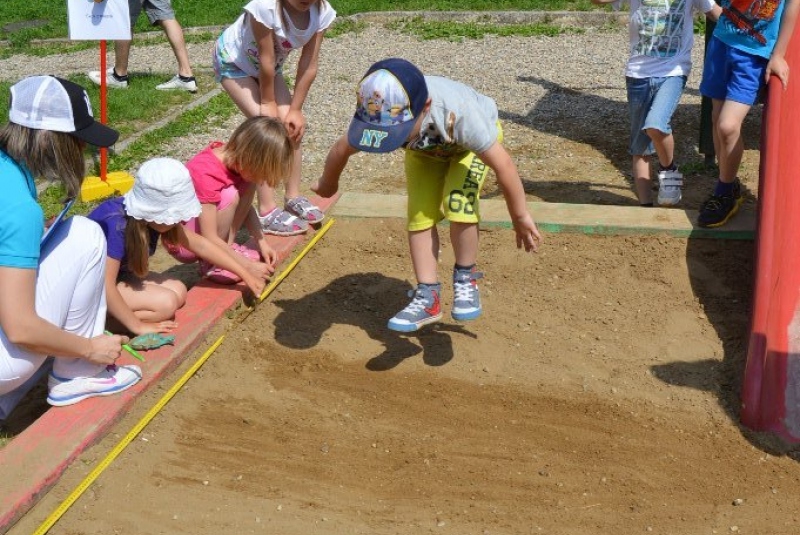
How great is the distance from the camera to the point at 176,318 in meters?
4.80

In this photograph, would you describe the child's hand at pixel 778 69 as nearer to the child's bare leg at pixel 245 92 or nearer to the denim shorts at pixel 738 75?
the denim shorts at pixel 738 75

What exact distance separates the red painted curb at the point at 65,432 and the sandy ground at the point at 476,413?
0.18 feet

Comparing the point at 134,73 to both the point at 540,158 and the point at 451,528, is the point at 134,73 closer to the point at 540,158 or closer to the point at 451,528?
the point at 540,158

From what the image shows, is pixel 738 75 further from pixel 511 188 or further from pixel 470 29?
pixel 470 29

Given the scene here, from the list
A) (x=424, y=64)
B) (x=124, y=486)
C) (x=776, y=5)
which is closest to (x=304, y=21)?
(x=776, y=5)

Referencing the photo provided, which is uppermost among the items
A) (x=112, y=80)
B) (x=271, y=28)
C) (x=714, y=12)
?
(x=714, y=12)

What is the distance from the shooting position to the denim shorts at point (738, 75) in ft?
18.0

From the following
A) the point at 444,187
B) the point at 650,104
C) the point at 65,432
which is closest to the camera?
the point at 65,432

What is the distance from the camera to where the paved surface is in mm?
3572

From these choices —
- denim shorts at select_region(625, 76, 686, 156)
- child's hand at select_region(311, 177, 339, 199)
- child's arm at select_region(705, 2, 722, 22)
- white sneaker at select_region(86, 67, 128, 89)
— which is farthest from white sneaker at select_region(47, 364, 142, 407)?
white sneaker at select_region(86, 67, 128, 89)

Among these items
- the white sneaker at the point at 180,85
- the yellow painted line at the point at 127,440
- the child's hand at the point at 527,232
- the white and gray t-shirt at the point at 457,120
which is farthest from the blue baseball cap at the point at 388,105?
the white sneaker at the point at 180,85

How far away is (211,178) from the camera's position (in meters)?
4.98

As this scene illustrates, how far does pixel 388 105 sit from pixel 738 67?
2478 mm

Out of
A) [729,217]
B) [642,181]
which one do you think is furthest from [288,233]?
[729,217]
